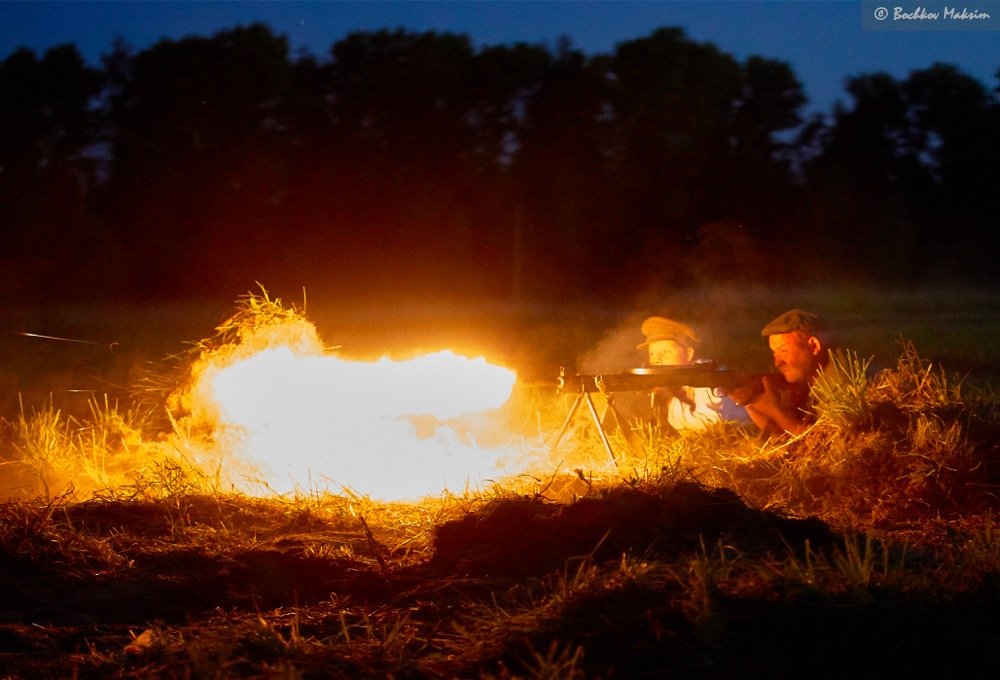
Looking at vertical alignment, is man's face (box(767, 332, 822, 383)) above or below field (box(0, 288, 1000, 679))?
above

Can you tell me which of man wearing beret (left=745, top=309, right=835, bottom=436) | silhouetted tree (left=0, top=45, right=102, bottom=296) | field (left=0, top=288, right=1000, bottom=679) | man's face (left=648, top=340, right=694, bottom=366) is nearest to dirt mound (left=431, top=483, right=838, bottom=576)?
field (left=0, top=288, right=1000, bottom=679)

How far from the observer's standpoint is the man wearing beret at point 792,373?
7.02m

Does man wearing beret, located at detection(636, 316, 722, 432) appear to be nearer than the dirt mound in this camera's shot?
No

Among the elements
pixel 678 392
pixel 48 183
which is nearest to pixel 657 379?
pixel 678 392

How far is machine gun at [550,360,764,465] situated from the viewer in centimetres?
688

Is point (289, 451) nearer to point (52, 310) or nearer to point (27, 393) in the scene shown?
point (27, 393)

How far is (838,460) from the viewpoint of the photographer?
6.44 metres

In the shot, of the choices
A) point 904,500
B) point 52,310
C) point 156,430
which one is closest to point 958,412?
point 904,500

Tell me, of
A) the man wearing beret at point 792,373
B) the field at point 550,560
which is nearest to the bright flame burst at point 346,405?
the field at point 550,560

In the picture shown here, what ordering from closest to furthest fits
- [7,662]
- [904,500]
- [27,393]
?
1. [7,662]
2. [904,500]
3. [27,393]

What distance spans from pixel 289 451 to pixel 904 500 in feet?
13.8

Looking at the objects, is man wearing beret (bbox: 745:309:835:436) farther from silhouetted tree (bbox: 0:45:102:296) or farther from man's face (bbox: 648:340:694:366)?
silhouetted tree (bbox: 0:45:102:296)

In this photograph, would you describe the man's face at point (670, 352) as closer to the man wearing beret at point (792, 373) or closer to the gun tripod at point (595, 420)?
the gun tripod at point (595, 420)

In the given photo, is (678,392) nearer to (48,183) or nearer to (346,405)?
(346,405)
